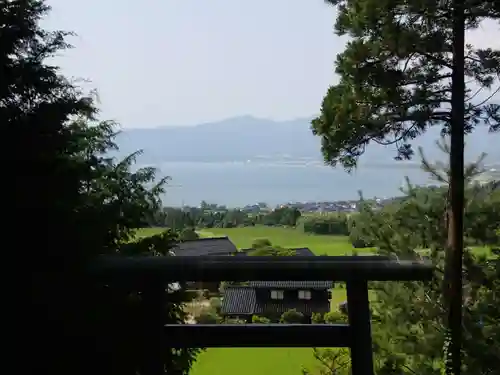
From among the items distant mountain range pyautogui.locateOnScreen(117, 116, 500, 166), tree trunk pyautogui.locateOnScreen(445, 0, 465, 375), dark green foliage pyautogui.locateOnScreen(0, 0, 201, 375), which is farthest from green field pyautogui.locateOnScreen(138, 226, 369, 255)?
dark green foliage pyautogui.locateOnScreen(0, 0, 201, 375)

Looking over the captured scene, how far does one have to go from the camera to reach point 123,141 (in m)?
2.33

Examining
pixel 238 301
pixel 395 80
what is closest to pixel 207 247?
pixel 238 301

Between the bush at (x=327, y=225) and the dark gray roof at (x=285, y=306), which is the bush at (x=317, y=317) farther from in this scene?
the bush at (x=327, y=225)

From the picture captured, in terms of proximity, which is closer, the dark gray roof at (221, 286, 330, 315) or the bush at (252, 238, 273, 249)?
the dark gray roof at (221, 286, 330, 315)

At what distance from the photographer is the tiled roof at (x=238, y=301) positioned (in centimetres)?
216

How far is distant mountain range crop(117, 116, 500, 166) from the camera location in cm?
333

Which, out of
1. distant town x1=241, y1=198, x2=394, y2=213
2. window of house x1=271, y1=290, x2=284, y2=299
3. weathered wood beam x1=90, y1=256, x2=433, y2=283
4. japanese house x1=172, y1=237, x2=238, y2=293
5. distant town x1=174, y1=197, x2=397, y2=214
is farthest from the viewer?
distant town x1=241, y1=198, x2=394, y2=213

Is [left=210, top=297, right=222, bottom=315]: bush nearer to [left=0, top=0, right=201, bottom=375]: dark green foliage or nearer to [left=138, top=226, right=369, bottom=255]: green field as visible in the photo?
[left=0, top=0, right=201, bottom=375]: dark green foliage

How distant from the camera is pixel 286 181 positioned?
360cm

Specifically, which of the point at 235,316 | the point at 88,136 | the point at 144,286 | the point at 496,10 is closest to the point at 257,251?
the point at 235,316

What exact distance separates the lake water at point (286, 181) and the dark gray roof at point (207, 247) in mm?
564

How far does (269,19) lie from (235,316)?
2.02 m

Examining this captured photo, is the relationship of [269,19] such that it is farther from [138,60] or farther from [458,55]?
[458,55]

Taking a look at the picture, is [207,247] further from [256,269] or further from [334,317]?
[256,269]
